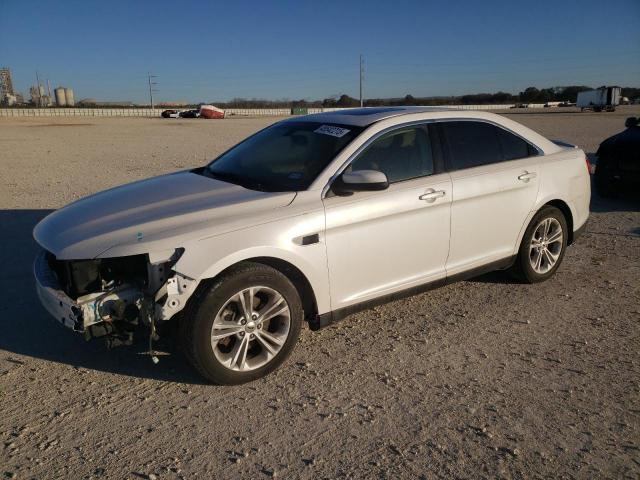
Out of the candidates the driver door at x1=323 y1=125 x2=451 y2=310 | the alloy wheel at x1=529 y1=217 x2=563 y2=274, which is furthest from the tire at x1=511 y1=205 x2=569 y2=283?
the driver door at x1=323 y1=125 x2=451 y2=310

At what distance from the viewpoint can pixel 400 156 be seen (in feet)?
13.3

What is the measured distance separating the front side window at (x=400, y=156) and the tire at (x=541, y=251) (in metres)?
1.38

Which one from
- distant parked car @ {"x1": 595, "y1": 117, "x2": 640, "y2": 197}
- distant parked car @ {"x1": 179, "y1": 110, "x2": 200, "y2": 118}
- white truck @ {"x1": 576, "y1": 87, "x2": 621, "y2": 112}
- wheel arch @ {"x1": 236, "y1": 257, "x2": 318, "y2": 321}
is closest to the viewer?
wheel arch @ {"x1": 236, "y1": 257, "x2": 318, "y2": 321}

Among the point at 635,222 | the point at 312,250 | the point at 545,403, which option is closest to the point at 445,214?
the point at 312,250

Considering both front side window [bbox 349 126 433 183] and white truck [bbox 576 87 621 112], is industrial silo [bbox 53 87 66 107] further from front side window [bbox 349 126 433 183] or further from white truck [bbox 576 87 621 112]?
front side window [bbox 349 126 433 183]

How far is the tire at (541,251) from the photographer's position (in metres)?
4.86

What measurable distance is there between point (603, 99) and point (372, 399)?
253 ft

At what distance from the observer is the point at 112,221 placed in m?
3.41

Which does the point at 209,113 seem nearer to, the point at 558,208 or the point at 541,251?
the point at 558,208

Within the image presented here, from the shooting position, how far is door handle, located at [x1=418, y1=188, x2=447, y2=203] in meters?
3.98

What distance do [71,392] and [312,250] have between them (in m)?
1.77

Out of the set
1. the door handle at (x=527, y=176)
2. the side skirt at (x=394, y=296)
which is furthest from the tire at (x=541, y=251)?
the door handle at (x=527, y=176)

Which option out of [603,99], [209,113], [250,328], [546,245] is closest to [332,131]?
[250,328]

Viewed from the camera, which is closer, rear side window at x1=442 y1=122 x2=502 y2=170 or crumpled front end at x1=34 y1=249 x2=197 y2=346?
crumpled front end at x1=34 y1=249 x2=197 y2=346
